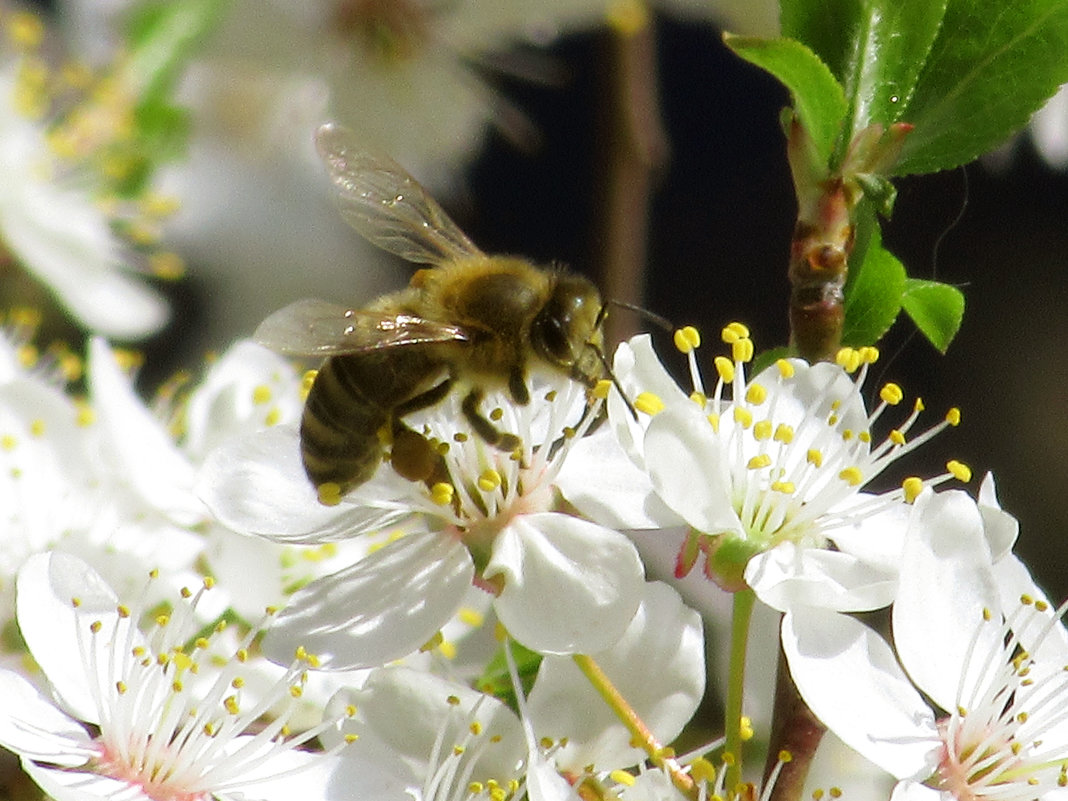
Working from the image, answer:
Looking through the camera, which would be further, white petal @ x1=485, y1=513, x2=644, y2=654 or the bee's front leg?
the bee's front leg

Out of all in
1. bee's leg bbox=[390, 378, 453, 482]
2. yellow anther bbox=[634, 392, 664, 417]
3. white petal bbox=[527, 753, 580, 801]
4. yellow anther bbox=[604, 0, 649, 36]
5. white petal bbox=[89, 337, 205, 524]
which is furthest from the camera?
yellow anther bbox=[604, 0, 649, 36]

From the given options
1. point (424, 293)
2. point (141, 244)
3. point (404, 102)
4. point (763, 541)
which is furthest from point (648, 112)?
point (763, 541)

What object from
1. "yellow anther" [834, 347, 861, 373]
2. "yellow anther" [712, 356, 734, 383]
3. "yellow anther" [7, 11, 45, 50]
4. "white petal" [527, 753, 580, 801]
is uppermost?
"yellow anther" [834, 347, 861, 373]

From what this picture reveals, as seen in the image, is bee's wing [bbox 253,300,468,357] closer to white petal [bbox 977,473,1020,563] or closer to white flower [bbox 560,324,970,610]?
white flower [bbox 560,324,970,610]

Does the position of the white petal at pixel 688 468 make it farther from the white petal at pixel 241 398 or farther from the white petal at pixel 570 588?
the white petal at pixel 241 398

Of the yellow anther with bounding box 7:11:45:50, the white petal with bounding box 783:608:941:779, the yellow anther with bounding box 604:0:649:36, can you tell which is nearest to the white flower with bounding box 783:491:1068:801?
the white petal with bounding box 783:608:941:779

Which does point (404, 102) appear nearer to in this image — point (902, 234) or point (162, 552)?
point (902, 234)

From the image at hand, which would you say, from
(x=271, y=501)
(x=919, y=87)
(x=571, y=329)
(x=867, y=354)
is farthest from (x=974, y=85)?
(x=271, y=501)
